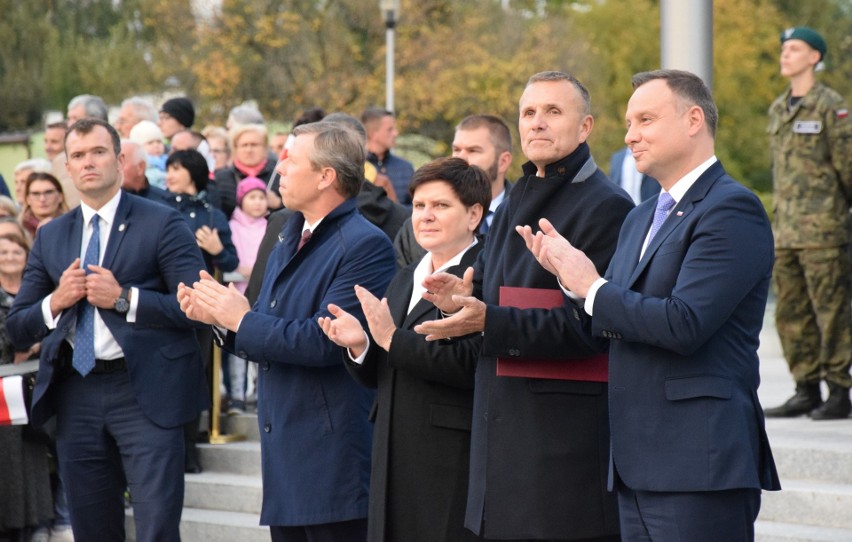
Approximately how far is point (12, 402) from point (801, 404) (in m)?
4.56

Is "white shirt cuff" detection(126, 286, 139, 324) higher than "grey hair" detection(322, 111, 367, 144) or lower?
lower

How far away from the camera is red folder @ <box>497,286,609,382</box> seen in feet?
13.8

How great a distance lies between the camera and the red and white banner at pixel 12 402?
6328 millimetres

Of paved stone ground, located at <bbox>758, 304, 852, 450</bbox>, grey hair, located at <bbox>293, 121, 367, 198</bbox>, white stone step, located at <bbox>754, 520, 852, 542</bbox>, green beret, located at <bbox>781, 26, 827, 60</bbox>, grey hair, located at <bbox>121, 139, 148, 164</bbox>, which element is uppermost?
green beret, located at <bbox>781, 26, 827, 60</bbox>

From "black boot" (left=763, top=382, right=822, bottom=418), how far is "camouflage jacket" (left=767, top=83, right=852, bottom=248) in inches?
34.9

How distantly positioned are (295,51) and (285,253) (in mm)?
27285

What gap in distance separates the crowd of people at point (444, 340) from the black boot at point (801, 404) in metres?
2.48

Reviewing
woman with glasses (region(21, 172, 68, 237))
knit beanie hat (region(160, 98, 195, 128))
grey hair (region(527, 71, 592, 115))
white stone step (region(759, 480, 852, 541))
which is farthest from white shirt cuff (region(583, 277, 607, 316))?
knit beanie hat (region(160, 98, 195, 128))

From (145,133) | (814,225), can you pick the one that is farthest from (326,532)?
(145,133)

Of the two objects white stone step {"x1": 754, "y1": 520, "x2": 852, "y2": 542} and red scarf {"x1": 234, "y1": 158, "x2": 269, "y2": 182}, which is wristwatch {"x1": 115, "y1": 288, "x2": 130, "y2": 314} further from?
red scarf {"x1": 234, "y1": 158, "x2": 269, "y2": 182}

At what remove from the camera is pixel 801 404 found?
7.82 meters

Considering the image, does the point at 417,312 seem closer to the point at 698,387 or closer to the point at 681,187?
the point at 681,187

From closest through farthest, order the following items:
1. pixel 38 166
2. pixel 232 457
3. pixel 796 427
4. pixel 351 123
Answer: pixel 351 123 < pixel 796 427 < pixel 232 457 < pixel 38 166

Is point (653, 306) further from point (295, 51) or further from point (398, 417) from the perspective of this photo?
point (295, 51)
